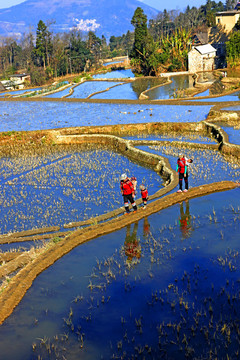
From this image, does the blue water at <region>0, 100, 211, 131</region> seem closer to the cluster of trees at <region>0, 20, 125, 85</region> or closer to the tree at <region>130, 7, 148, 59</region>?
the tree at <region>130, 7, 148, 59</region>

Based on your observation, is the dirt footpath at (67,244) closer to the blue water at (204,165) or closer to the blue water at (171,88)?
the blue water at (204,165)

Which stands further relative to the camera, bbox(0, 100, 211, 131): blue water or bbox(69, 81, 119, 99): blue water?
bbox(69, 81, 119, 99): blue water

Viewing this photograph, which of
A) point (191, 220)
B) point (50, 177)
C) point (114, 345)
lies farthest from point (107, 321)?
point (50, 177)

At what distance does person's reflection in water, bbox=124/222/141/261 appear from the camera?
34.2 ft

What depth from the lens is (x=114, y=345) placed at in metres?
7.25

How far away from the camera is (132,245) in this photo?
11.0 m

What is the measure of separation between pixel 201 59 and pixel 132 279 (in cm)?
4869

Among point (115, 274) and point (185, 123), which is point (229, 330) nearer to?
point (115, 274)

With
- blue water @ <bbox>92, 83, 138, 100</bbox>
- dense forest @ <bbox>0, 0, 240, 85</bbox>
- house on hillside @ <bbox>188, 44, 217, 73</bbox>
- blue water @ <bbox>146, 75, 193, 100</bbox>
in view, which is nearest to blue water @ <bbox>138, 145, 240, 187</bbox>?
blue water @ <bbox>146, 75, 193, 100</bbox>

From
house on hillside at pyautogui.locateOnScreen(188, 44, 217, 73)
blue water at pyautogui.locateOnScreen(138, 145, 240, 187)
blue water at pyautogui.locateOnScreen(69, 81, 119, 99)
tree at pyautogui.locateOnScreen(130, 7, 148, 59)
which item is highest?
tree at pyautogui.locateOnScreen(130, 7, 148, 59)

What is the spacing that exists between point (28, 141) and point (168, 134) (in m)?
8.51

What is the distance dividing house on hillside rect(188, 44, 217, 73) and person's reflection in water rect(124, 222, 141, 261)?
45.2 m

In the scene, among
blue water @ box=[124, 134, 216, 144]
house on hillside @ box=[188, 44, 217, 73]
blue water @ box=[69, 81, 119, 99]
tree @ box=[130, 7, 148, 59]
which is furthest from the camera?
tree @ box=[130, 7, 148, 59]

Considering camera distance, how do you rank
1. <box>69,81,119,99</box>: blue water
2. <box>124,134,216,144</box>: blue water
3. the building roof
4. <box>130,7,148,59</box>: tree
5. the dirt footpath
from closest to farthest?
1. the dirt footpath
2. <box>124,134,216,144</box>: blue water
3. <box>69,81,119,99</box>: blue water
4. the building roof
5. <box>130,7,148,59</box>: tree
